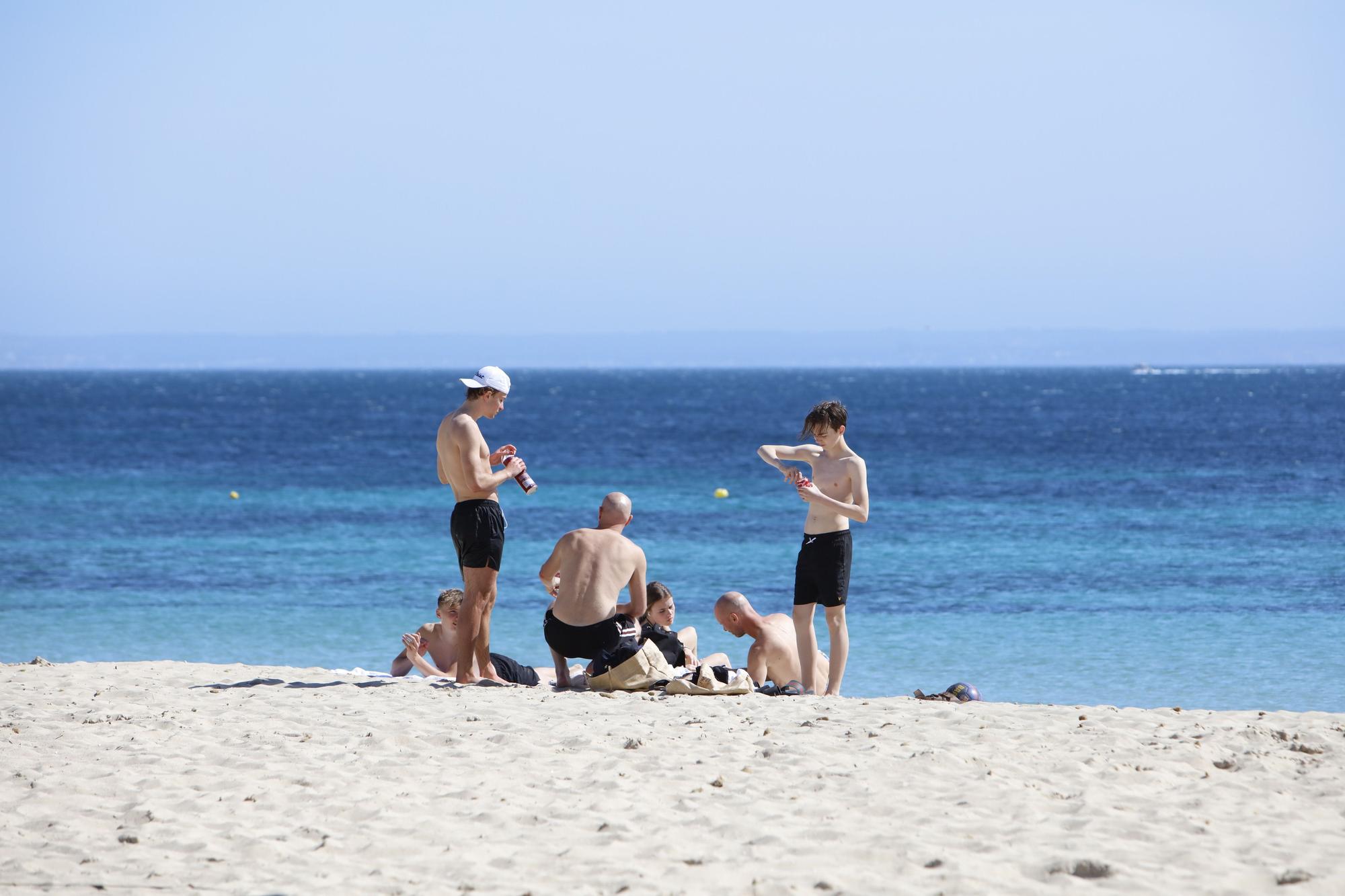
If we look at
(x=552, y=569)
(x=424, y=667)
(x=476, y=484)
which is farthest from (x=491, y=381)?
(x=424, y=667)

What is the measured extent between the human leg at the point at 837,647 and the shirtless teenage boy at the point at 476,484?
2006 millimetres

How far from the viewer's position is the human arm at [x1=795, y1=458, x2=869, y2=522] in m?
6.86

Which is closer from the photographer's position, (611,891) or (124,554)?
(611,891)

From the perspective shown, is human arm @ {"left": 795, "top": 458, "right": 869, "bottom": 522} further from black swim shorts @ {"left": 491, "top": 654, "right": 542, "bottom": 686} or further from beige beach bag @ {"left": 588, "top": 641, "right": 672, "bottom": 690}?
black swim shorts @ {"left": 491, "top": 654, "right": 542, "bottom": 686}

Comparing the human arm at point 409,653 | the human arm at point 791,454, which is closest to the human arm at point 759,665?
the human arm at point 791,454

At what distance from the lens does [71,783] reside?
16.8ft

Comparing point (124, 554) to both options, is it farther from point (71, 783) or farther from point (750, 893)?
point (750, 893)

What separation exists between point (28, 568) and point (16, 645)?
4565mm

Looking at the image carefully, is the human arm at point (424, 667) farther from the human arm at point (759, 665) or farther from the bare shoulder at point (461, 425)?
the human arm at point (759, 665)

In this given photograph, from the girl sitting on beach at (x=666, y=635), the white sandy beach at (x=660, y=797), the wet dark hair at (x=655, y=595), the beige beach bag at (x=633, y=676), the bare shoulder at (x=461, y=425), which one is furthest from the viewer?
the wet dark hair at (x=655, y=595)

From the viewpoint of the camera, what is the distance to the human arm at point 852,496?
270 inches

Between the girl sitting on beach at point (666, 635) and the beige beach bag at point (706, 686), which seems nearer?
the beige beach bag at point (706, 686)

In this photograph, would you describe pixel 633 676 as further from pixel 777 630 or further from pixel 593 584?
pixel 777 630

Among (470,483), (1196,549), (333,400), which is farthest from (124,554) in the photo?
(333,400)
